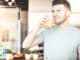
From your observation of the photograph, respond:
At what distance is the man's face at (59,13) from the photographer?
1.16 metres

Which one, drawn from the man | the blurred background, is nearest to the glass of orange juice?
the man

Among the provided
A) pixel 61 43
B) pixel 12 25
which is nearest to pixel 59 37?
pixel 61 43

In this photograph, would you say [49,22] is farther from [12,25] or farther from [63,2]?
[12,25]

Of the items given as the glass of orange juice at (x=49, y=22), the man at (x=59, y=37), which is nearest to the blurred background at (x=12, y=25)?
the man at (x=59, y=37)

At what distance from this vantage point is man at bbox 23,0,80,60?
45.0 inches

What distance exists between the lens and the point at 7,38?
1157 millimetres

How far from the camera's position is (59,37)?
1.15 m

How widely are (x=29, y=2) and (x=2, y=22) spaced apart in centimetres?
28

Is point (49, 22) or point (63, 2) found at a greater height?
point (63, 2)

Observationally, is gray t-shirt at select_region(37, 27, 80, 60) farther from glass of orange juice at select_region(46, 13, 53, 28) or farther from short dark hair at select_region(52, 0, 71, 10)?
short dark hair at select_region(52, 0, 71, 10)

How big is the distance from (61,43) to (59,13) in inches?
9.8

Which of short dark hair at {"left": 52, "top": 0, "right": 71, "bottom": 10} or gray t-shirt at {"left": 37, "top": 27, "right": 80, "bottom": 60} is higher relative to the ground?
short dark hair at {"left": 52, "top": 0, "right": 71, "bottom": 10}

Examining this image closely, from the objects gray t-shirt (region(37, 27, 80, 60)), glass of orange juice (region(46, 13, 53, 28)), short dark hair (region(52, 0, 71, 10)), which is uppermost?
short dark hair (region(52, 0, 71, 10))

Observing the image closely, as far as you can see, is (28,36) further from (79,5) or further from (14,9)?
(79,5)
